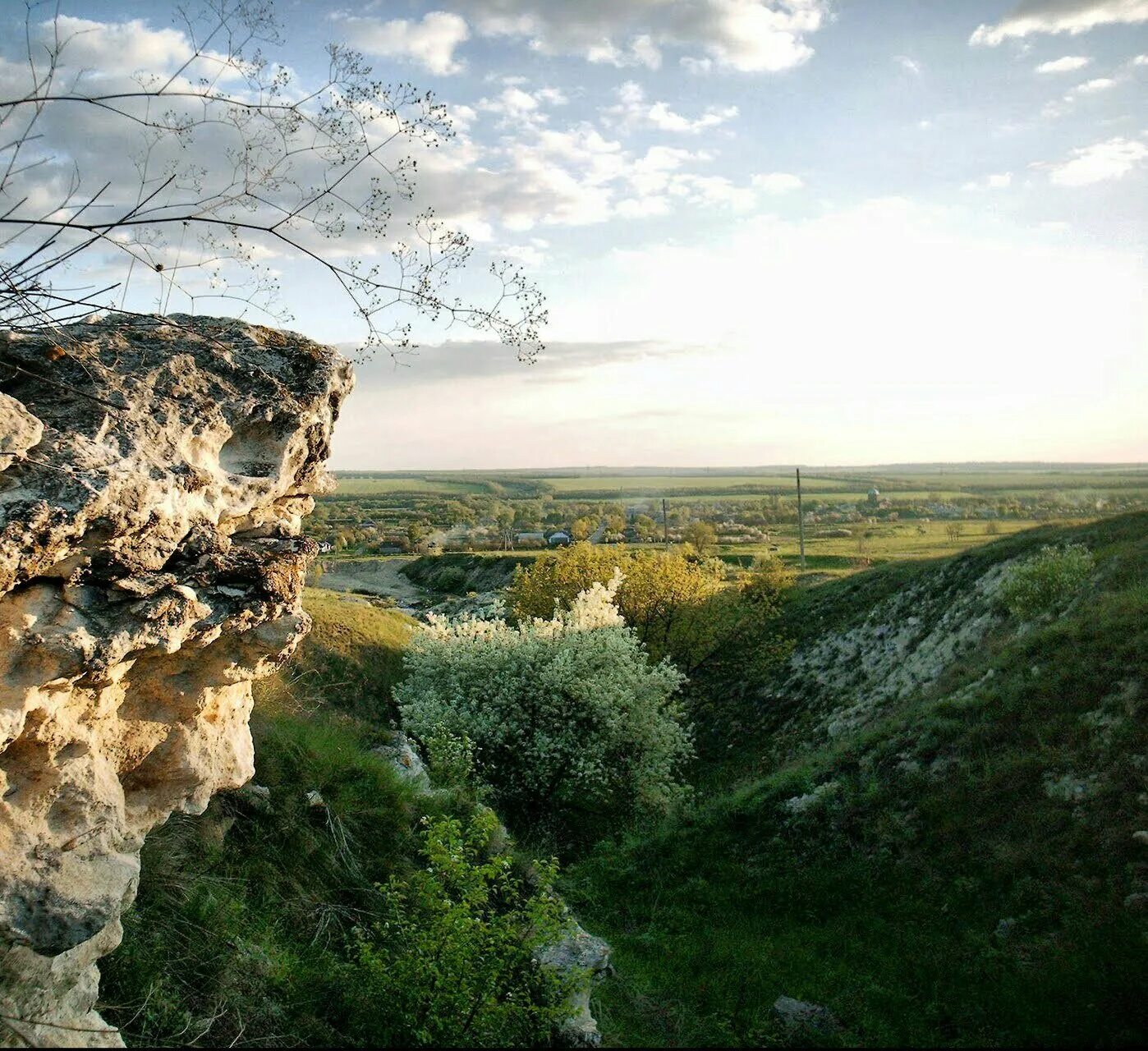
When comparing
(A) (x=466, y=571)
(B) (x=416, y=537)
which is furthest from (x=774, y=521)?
(A) (x=466, y=571)

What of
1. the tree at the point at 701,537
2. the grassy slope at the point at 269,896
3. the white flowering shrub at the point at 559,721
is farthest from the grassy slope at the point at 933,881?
the tree at the point at 701,537

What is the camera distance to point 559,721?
62.7 ft

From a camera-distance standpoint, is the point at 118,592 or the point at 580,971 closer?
the point at 118,592

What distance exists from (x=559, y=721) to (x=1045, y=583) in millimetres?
13615

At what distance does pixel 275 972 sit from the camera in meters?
6.50

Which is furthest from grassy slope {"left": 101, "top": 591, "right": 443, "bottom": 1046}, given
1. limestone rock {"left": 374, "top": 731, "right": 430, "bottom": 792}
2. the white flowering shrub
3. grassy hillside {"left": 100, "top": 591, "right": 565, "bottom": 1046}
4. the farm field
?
the farm field

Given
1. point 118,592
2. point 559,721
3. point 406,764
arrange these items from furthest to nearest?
point 559,721 < point 406,764 < point 118,592

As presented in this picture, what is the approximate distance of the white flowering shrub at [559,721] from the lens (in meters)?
18.4

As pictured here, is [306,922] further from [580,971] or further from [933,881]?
[933,881]

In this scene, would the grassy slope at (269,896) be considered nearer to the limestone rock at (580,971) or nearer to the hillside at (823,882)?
the hillside at (823,882)

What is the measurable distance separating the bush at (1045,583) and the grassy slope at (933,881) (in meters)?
3.22

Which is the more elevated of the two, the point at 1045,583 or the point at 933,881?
the point at 1045,583

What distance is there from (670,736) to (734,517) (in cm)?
10223

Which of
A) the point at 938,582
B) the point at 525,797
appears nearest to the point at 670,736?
the point at 525,797
